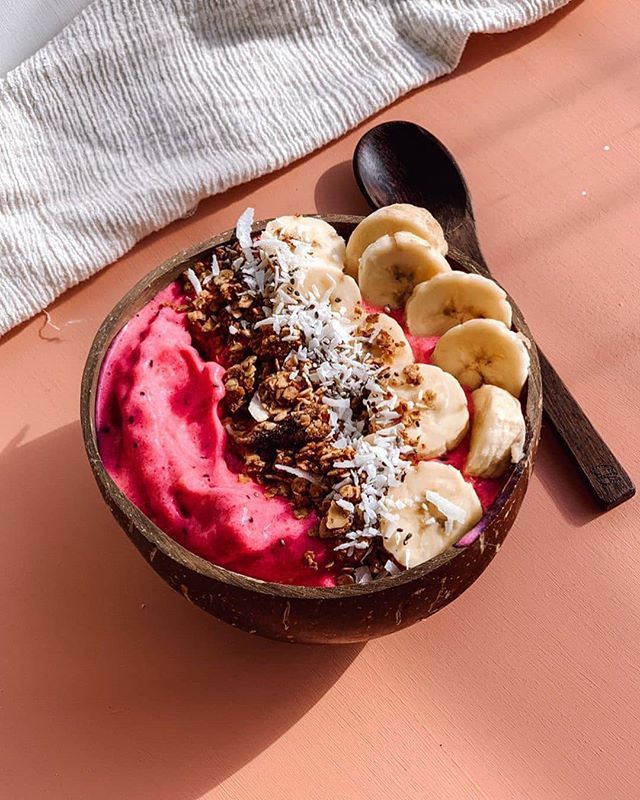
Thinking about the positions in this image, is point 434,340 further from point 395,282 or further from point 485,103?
point 485,103

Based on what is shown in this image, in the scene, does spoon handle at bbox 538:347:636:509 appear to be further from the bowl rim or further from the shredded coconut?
the shredded coconut

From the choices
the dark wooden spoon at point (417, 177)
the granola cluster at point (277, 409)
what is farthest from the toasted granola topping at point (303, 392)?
the dark wooden spoon at point (417, 177)

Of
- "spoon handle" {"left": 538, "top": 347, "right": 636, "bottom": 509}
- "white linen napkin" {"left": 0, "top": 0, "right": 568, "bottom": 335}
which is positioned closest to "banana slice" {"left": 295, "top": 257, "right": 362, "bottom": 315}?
"spoon handle" {"left": 538, "top": 347, "right": 636, "bottom": 509}

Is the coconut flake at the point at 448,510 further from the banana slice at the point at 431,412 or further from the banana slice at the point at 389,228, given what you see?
the banana slice at the point at 389,228

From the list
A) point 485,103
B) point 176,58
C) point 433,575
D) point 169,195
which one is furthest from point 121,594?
point 485,103

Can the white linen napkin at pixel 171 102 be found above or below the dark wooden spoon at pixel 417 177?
above

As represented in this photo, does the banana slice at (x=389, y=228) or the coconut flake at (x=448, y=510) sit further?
the banana slice at (x=389, y=228)
